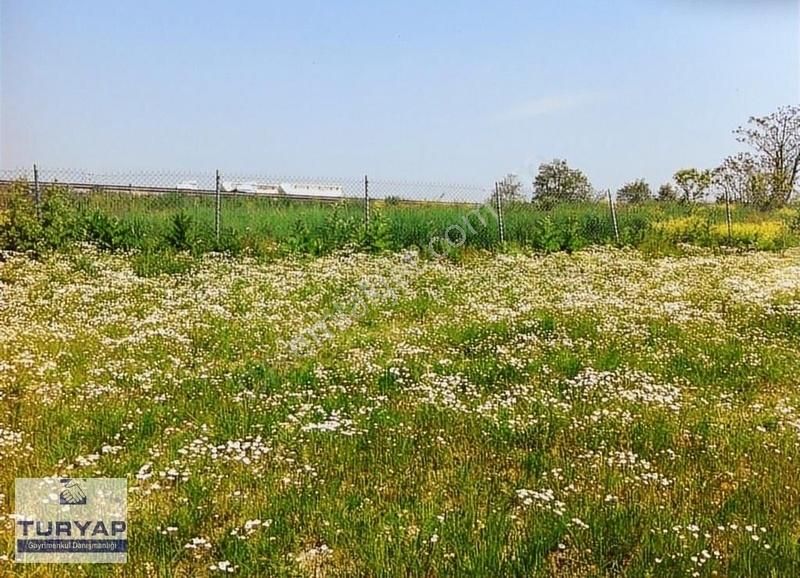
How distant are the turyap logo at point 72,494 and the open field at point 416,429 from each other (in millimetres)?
165

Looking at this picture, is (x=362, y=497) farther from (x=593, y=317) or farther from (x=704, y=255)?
(x=704, y=255)

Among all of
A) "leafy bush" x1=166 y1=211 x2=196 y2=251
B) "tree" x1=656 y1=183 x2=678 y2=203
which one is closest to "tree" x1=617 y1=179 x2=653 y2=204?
"tree" x1=656 y1=183 x2=678 y2=203

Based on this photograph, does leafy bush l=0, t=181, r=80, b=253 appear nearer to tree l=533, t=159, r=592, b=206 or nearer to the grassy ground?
the grassy ground

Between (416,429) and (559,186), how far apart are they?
2120cm

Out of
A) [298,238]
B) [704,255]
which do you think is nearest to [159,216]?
[298,238]

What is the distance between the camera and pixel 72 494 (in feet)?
13.4

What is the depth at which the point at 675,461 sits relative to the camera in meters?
4.77

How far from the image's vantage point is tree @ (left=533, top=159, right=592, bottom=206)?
23.7 meters

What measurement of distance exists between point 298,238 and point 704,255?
10810 mm

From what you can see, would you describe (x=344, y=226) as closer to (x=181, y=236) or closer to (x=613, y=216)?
(x=181, y=236)

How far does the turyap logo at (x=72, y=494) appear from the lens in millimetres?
3971

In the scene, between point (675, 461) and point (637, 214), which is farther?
point (637, 214)

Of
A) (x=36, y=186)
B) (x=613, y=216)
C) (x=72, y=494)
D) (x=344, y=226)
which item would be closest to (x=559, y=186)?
(x=613, y=216)

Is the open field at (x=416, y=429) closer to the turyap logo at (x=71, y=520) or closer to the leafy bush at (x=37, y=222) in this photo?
the turyap logo at (x=71, y=520)
